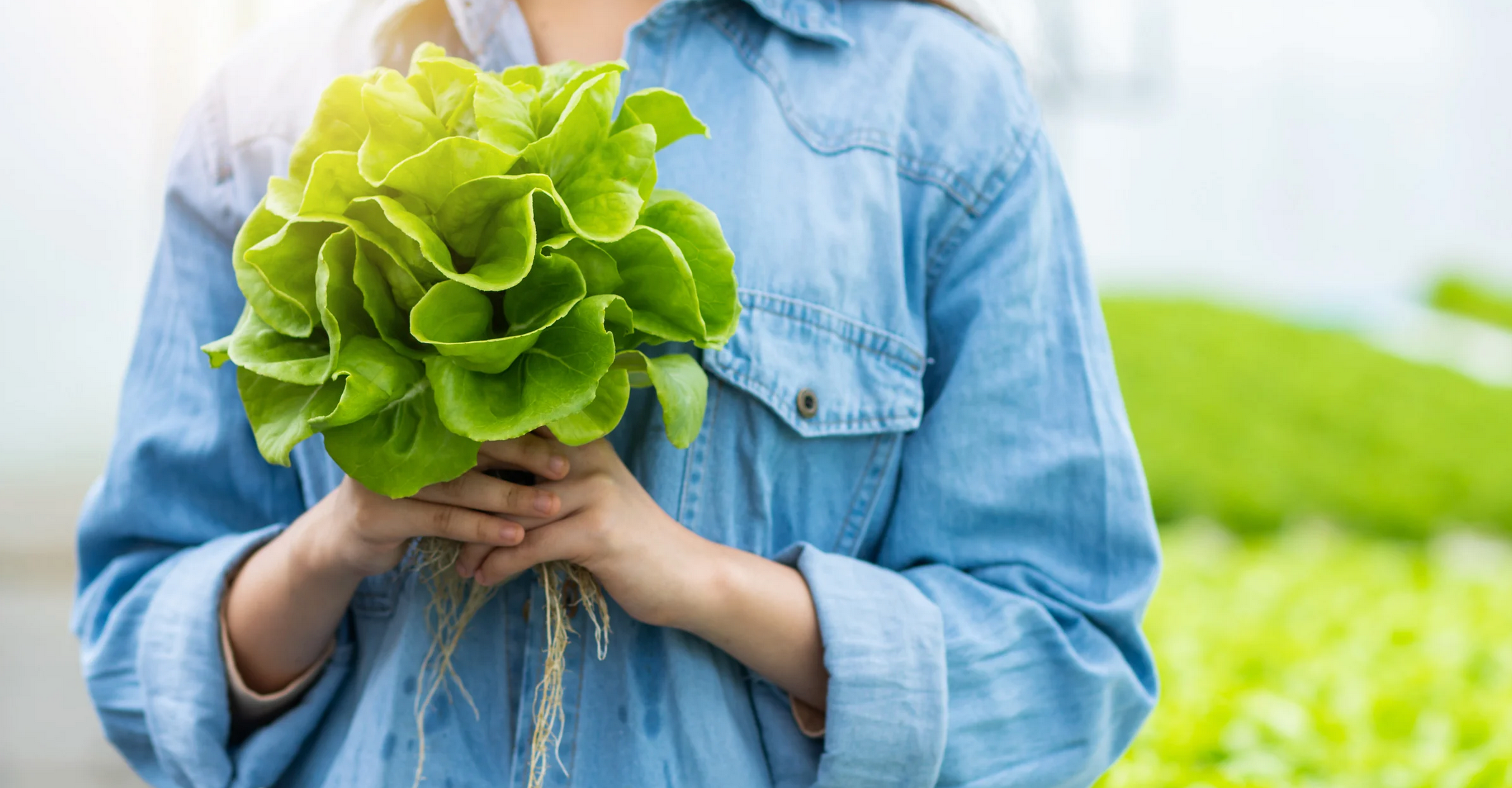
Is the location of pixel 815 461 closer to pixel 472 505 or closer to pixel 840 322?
pixel 840 322

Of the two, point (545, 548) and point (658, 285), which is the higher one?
point (658, 285)

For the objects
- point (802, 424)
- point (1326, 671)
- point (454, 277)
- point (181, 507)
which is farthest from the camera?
point (1326, 671)

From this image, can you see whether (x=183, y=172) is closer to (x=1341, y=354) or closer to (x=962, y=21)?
(x=962, y=21)

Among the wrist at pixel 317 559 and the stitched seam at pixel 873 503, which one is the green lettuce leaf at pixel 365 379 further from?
the stitched seam at pixel 873 503

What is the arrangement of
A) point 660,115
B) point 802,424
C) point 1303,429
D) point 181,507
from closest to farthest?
point 660,115 → point 802,424 → point 181,507 → point 1303,429

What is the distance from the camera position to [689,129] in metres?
0.79

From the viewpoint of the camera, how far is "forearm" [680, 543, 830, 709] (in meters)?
0.84

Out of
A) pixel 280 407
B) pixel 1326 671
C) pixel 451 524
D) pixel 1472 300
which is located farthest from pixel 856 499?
pixel 1472 300

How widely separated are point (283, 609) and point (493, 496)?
278mm

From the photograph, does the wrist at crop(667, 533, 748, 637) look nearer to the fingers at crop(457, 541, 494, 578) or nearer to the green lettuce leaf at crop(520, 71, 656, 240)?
the fingers at crop(457, 541, 494, 578)

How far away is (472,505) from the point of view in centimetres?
76

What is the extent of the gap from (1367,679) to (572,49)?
2.14m

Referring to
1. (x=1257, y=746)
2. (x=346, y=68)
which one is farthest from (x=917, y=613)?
(x=1257, y=746)

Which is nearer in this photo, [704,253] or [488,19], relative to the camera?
[704,253]
